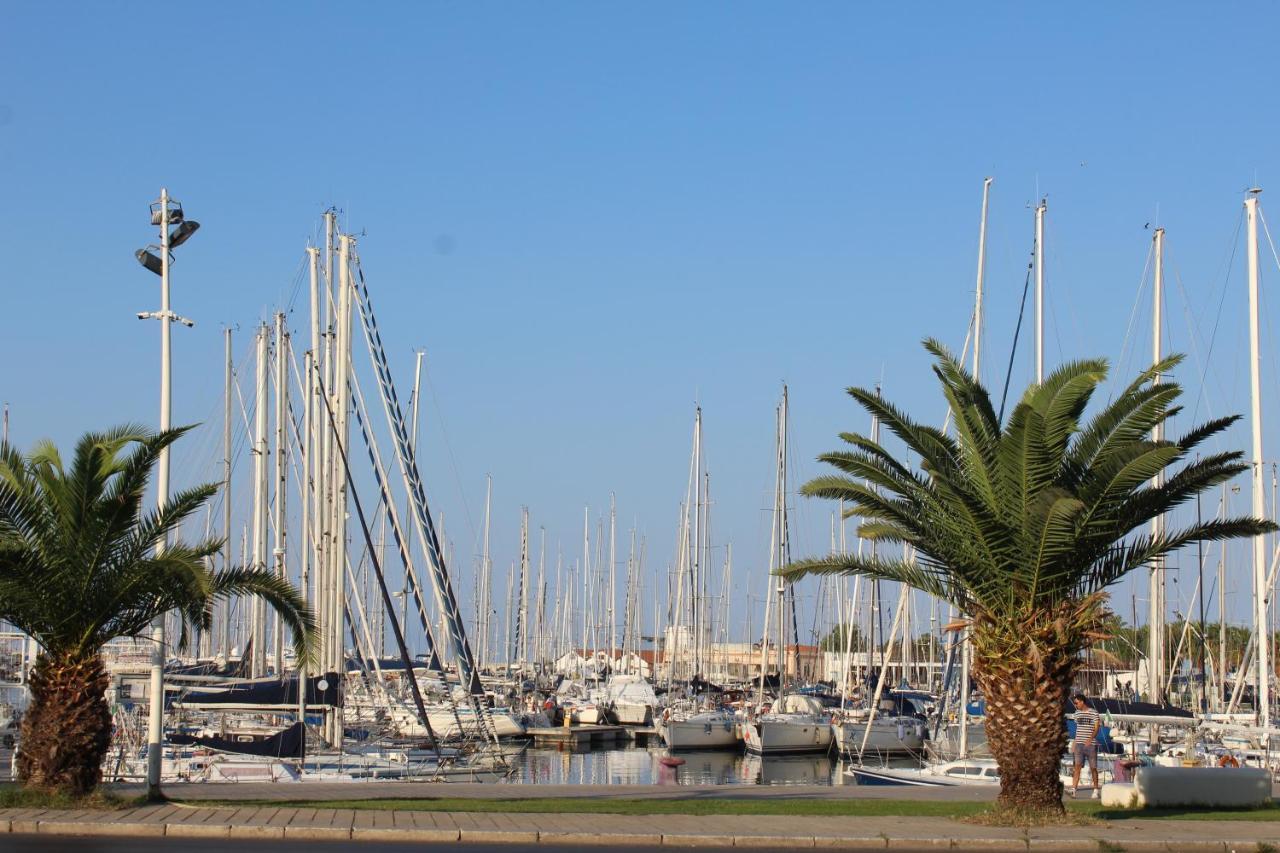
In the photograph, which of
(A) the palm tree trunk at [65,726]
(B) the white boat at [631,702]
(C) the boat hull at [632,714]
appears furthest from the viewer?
(B) the white boat at [631,702]

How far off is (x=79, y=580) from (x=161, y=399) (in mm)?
3546

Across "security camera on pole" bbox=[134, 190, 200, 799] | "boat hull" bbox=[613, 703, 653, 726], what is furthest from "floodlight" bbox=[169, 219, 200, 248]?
"boat hull" bbox=[613, 703, 653, 726]

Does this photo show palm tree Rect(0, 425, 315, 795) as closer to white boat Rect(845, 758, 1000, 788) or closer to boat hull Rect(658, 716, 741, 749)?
white boat Rect(845, 758, 1000, 788)

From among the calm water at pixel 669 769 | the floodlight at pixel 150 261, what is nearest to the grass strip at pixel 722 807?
the floodlight at pixel 150 261

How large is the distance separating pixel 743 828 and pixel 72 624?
998cm

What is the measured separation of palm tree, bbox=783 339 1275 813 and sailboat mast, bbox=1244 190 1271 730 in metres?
10.5

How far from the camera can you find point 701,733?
55.6 metres

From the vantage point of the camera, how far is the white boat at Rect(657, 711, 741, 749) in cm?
5534

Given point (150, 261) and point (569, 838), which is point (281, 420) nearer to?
point (150, 261)

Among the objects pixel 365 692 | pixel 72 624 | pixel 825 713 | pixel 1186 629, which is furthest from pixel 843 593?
pixel 72 624

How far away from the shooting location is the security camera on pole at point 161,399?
843 inches

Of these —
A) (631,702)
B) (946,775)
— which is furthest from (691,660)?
(946,775)

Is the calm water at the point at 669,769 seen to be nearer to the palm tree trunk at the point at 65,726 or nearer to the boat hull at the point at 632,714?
the boat hull at the point at 632,714

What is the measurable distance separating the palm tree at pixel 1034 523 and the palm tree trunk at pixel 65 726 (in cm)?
1145
